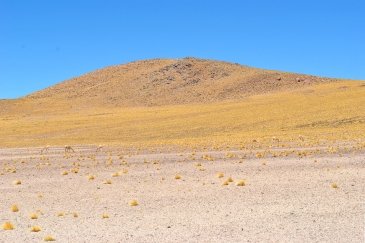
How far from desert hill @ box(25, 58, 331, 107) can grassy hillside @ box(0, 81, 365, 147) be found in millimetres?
9601

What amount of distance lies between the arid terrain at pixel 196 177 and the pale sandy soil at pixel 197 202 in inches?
1.5

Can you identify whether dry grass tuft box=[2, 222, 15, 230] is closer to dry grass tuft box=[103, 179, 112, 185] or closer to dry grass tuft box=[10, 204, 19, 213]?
dry grass tuft box=[10, 204, 19, 213]

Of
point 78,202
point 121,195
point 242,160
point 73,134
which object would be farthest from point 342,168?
point 73,134

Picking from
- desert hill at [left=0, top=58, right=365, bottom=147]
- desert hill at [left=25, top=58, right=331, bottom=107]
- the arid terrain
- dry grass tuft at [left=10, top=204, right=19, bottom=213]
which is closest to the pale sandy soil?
the arid terrain

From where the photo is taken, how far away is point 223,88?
10319cm

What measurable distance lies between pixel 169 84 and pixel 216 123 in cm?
4799

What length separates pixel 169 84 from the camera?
111 metres

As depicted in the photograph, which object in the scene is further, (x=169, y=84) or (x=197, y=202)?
(x=169, y=84)

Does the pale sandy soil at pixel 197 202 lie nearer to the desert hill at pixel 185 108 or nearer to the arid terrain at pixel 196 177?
the arid terrain at pixel 196 177

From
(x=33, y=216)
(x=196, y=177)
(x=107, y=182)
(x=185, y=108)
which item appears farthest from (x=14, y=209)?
(x=185, y=108)

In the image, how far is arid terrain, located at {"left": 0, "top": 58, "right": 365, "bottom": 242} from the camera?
1359 centimetres

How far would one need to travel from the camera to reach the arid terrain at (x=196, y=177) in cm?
1359

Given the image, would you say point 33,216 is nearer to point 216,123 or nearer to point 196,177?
point 196,177

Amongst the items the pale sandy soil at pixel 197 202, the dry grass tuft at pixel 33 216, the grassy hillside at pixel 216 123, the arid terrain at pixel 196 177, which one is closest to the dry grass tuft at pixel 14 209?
the arid terrain at pixel 196 177
